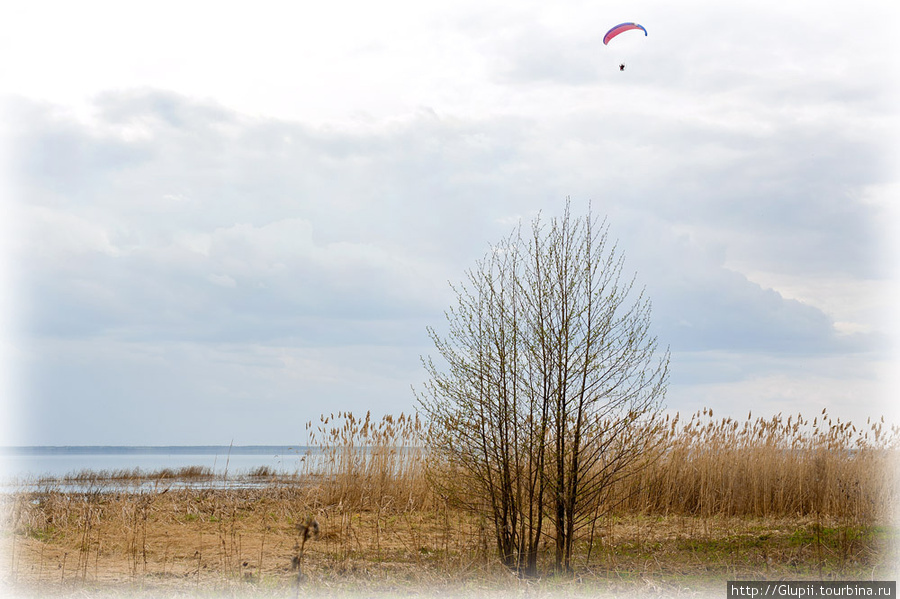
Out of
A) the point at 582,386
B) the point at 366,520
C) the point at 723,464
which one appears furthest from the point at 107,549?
the point at 723,464

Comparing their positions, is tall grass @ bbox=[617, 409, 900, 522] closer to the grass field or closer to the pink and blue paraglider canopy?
the grass field

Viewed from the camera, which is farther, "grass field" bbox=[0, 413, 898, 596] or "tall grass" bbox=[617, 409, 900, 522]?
"tall grass" bbox=[617, 409, 900, 522]

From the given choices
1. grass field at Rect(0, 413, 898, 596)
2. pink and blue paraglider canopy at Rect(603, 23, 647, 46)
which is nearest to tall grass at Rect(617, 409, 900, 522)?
grass field at Rect(0, 413, 898, 596)

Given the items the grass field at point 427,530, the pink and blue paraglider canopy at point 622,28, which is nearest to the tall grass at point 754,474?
the grass field at point 427,530

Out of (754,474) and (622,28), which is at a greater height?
(622,28)

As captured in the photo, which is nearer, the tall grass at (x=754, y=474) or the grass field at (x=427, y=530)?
the grass field at (x=427, y=530)

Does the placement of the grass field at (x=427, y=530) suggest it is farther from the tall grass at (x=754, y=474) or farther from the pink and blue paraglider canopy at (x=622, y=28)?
the pink and blue paraglider canopy at (x=622, y=28)

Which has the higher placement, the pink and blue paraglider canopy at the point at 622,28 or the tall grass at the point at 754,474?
the pink and blue paraglider canopy at the point at 622,28

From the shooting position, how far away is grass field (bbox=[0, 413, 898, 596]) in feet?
24.2

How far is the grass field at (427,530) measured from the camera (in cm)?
738

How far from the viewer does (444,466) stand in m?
8.75

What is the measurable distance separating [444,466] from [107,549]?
4.29m

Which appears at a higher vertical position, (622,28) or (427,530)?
(622,28)

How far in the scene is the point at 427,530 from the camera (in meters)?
10.9
